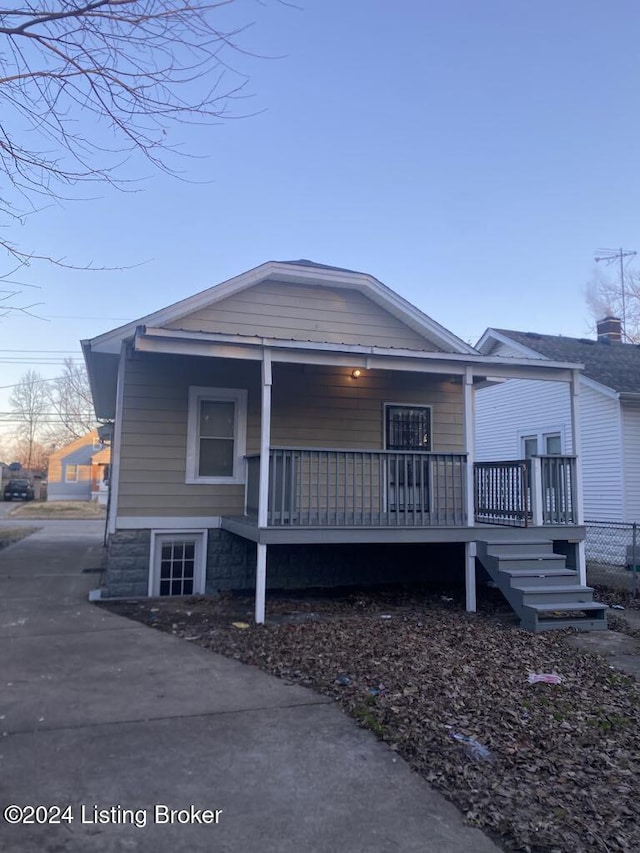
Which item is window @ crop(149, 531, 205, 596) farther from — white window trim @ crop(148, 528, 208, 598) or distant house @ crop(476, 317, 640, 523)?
distant house @ crop(476, 317, 640, 523)

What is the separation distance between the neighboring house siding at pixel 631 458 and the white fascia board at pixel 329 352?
5.02m

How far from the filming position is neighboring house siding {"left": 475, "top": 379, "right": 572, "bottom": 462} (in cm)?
1466

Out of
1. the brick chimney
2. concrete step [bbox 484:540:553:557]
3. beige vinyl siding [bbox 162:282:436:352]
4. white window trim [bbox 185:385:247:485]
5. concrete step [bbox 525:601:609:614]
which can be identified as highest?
the brick chimney

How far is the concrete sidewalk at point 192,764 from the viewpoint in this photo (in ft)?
9.34

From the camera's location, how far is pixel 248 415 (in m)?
9.66

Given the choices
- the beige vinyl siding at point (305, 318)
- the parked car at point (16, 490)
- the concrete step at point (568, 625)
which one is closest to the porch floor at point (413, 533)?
the concrete step at point (568, 625)

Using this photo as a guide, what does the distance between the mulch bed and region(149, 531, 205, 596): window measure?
2.85ft

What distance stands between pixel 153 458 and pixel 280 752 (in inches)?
236

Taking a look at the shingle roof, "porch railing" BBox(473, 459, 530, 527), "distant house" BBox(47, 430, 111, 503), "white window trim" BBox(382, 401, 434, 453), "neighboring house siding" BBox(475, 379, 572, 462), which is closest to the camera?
"porch railing" BBox(473, 459, 530, 527)

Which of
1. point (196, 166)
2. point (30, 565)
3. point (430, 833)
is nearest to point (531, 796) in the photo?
point (430, 833)

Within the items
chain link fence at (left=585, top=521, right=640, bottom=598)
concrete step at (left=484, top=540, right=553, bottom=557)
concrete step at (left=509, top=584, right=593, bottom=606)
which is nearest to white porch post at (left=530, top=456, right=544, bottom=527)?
concrete step at (left=484, top=540, right=553, bottom=557)

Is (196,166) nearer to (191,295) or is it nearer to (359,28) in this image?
(359,28)

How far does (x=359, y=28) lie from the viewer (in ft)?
19.0

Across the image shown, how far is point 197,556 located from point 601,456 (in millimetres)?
9328
